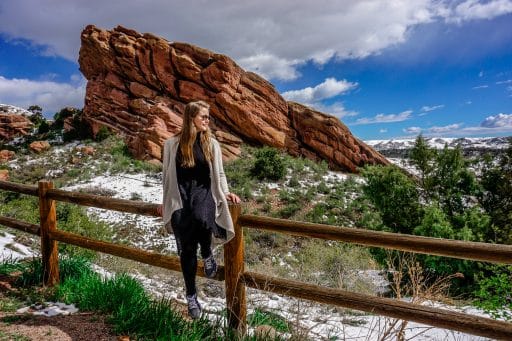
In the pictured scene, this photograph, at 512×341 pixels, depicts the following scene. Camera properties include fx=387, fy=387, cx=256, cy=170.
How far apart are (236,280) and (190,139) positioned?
134cm

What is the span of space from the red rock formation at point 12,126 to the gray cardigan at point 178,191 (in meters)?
33.2

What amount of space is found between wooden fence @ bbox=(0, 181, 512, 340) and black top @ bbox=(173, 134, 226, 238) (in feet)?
0.73

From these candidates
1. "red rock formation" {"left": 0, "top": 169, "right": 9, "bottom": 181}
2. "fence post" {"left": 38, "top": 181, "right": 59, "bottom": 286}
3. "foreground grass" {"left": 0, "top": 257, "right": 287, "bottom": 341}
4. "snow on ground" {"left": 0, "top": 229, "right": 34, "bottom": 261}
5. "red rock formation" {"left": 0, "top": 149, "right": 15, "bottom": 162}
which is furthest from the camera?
"red rock formation" {"left": 0, "top": 149, "right": 15, "bottom": 162}

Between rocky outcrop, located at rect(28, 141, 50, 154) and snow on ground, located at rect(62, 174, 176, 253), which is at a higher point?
rocky outcrop, located at rect(28, 141, 50, 154)

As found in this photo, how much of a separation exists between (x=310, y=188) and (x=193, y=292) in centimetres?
1748

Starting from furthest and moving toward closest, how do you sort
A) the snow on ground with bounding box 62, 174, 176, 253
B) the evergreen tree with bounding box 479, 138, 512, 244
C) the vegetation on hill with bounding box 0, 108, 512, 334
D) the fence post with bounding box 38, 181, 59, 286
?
1. the snow on ground with bounding box 62, 174, 176, 253
2. the evergreen tree with bounding box 479, 138, 512, 244
3. the vegetation on hill with bounding box 0, 108, 512, 334
4. the fence post with bounding box 38, 181, 59, 286

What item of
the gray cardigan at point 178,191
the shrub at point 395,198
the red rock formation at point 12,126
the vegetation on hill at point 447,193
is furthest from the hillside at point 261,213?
the red rock formation at point 12,126

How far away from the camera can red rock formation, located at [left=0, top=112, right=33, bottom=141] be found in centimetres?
3127

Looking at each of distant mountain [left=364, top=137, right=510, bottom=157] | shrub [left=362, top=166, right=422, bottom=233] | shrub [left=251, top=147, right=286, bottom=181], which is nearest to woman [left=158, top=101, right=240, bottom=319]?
shrub [left=362, top=166, right=422, bottom=233]

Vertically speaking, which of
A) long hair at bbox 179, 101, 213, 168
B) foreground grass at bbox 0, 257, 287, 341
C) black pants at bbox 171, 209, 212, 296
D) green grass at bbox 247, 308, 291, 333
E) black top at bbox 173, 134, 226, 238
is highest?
long hair at bbox 179, 101, 213, 168

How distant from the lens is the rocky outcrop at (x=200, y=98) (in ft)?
86.6

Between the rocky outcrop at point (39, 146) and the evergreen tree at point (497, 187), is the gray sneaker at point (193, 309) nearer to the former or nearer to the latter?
the evergreen tree at point (497, 187)

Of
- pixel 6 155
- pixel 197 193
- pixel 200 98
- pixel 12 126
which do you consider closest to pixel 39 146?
pixel 6 155

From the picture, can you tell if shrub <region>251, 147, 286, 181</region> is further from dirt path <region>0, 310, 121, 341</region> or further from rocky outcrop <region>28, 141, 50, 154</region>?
dirt path <region>0, 310, 121, 341</region>
